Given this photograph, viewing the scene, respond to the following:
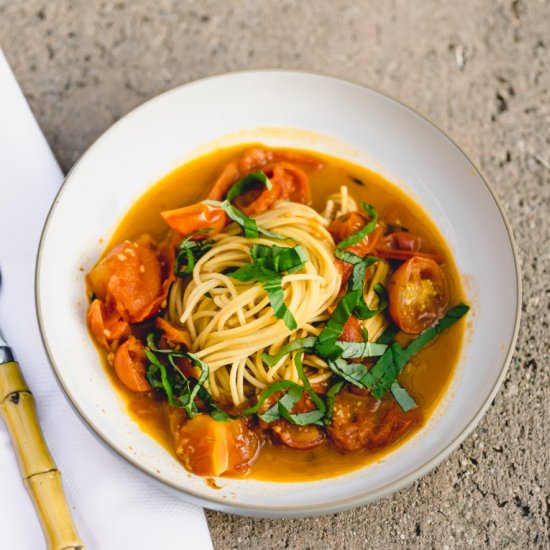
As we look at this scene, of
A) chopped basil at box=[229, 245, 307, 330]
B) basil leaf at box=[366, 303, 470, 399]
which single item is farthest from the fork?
basil leaf at box=[366, 303, 470, 399]

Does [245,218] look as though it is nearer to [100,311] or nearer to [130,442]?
[100,311]

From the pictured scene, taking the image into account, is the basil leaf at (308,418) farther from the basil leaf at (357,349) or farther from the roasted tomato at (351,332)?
the roasted tomato at (351,332)

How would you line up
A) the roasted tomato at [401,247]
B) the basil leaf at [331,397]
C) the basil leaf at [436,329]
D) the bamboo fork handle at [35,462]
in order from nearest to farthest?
the bamboo fork handle at [35,462] → the basil leaf at [331,397] → the basil leaf at [436,329] → the roasted tomato at [401,247]

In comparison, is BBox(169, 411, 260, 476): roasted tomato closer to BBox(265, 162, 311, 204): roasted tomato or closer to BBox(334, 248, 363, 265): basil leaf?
BBox(334, 248, 363, 265): basil leaf

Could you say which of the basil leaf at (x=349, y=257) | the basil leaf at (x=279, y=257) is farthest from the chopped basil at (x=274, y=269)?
the basil leaf at (x=349, y=257)

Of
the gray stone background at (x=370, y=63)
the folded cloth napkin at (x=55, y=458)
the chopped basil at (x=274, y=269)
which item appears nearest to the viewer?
the folded cloth napkin at (x=55, y=458)
